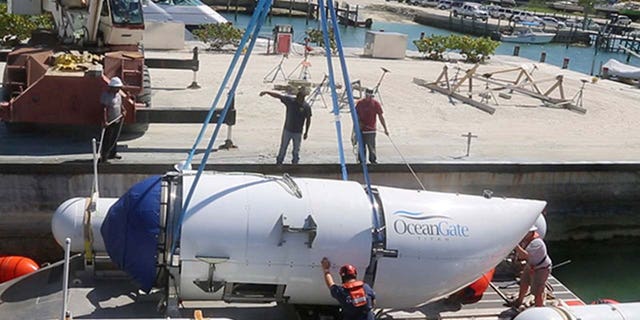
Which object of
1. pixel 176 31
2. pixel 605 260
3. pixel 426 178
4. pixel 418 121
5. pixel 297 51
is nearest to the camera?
pixel 426 178

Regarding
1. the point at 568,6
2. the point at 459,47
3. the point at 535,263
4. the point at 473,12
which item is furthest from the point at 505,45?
the point at 535,263

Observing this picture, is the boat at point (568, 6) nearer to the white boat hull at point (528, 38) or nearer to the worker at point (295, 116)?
the white boat hull at point (528, 38)

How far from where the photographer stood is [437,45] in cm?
3162

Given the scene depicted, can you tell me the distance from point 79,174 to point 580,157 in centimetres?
1101

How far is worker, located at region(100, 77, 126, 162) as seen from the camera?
1246cm

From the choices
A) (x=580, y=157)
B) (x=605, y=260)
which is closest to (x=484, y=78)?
(x=580, y=157)

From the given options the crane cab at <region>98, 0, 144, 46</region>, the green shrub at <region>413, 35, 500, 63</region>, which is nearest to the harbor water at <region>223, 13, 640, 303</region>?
the crane cab at <region>98, 0, 144, 46</region>

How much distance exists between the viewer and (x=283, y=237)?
8.34 m

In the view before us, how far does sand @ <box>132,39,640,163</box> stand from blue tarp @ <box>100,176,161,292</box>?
507 cm

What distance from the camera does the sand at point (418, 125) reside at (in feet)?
51.0

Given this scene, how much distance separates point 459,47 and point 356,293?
82.4ft

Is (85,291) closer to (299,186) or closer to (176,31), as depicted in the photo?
(299,186)

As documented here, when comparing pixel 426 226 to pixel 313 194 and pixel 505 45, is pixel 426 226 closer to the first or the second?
pixel 313 194

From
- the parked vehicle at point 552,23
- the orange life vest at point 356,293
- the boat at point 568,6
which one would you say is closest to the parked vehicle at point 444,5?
the boat at point 568,6
